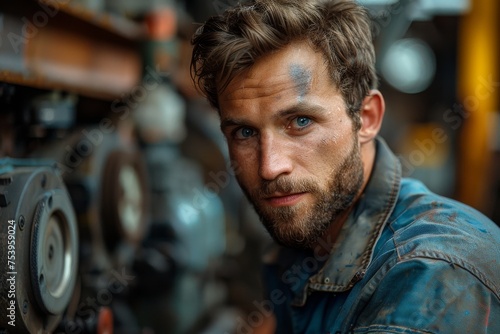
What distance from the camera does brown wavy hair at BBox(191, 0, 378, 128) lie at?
137 centimetres

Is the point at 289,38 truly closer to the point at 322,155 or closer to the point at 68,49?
the point at 322,155

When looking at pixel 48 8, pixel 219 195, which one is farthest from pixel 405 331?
pixel 219 195

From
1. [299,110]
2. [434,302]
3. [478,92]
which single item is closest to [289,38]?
[299,110]

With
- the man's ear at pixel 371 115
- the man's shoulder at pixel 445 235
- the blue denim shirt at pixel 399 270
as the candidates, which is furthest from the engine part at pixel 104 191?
the man's shoulder at pixel 445 235

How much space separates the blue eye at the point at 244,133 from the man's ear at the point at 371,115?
0.99 ft

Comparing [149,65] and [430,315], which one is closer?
[430,315]

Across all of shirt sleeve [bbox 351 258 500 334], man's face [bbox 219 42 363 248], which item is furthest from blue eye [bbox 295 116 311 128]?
shirt sleeve [bbox 351 258 500 334]

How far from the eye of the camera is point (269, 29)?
136 centimetres

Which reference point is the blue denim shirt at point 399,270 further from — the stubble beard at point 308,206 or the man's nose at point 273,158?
the man's nose at point 273,158

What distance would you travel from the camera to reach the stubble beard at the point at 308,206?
4.49ft

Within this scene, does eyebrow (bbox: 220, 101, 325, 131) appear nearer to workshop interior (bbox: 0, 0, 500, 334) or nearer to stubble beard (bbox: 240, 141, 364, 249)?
stubble beard (bbox: 240, 141, 364, 249)

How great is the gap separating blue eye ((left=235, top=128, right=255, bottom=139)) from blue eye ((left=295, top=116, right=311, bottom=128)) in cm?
12

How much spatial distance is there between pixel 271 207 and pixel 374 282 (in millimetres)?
329

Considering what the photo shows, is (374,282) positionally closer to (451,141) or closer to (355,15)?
(355,15)
